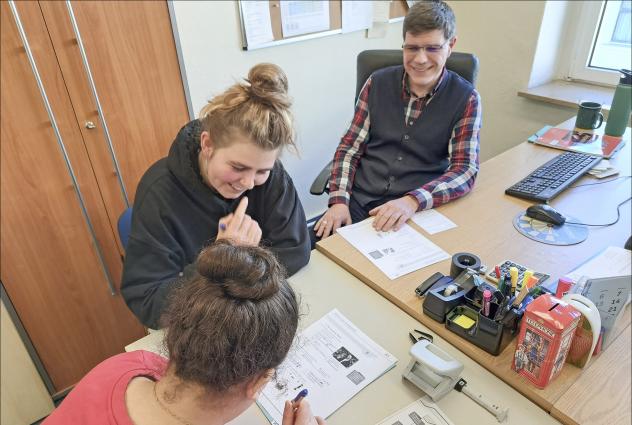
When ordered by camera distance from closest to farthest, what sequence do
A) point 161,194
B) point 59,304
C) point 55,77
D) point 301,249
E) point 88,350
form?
point 161,194 → point 301,249 → point 55,77 → point 59,304 → point 88,350

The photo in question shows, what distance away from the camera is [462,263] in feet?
3.51

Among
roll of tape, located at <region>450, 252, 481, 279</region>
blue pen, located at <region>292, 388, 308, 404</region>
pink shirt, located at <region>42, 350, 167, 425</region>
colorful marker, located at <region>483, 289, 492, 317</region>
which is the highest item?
pink shirt, located at <region>42, 350, 167, 425</region>

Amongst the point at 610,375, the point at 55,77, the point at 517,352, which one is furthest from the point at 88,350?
the point at 610,375

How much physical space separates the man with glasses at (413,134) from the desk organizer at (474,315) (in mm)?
477

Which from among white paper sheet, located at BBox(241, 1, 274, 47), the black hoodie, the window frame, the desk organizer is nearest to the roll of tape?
the desk organizer

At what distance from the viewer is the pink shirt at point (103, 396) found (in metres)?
0.65

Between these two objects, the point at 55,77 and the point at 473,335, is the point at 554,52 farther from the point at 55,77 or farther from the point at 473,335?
the point at 55,77

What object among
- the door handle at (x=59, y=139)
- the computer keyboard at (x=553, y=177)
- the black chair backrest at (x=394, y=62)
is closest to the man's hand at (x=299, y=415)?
the computer keyboard at (x=553, y=177)

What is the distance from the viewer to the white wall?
196cm

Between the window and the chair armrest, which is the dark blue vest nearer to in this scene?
the chair armrest

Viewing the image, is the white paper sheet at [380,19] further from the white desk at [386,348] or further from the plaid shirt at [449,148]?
the white desk at [386,348]

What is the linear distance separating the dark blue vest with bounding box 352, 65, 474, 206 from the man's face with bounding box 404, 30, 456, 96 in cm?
6

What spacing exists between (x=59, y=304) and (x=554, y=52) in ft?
8.86

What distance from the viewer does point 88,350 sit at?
1.81 metres
